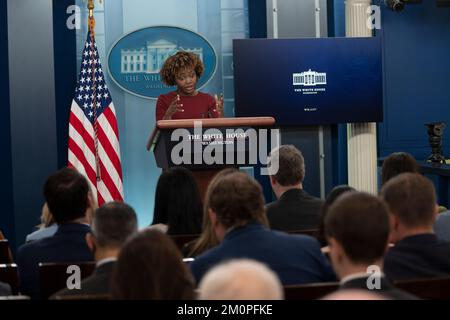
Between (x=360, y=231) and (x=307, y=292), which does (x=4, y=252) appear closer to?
(x=307, y=292)

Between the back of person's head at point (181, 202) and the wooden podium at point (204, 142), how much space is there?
37.3 inches

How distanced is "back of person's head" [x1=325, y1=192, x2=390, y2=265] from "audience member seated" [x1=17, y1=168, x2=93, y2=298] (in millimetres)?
1495

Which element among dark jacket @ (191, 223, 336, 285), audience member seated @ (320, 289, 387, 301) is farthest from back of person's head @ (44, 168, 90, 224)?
audience member seated @ (320, 289, 387, 301)

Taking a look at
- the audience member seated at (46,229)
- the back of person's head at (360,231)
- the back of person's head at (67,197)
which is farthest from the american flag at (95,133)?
the back of person's head at (360,231)

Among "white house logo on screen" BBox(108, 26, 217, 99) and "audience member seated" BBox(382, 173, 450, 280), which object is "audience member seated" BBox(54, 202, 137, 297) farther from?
"white house logo on screen" BBox(108, 26, 217, 99)

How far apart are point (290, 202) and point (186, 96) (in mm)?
2001

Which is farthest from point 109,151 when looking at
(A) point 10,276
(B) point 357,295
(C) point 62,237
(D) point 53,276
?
(B) point 357,295

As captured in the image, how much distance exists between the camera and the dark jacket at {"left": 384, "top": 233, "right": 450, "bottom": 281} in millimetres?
3016

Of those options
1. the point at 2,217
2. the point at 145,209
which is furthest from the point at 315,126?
the point at 2,217

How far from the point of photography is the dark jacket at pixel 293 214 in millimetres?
4359

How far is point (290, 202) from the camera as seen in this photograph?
4426 millimetres

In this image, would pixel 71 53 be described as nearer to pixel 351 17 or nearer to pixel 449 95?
pixel 351 17

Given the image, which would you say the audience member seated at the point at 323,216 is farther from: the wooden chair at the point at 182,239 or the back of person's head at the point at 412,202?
the wooden chair at the point at 182,239

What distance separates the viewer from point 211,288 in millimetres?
1666
